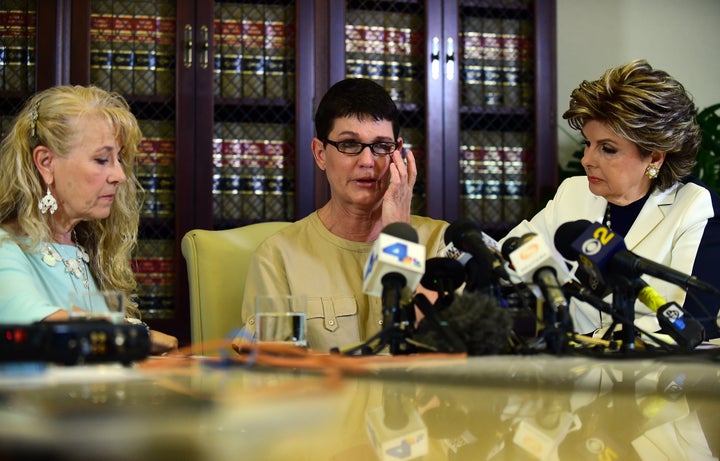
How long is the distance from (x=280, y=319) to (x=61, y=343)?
45cm

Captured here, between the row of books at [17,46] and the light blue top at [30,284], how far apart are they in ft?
5.84

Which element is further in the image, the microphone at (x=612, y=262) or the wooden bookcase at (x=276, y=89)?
the wooden bookcase at (x=276, y=89)

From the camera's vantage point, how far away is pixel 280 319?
1271 mm

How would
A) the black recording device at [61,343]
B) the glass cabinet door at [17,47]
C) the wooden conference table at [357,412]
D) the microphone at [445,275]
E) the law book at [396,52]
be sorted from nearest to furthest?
the wooden conference table at [357,412] < the black recording device at [61,343] < the microphone at [445,275] < the glass cabinet door at [17,47] < the law book at [396,52]

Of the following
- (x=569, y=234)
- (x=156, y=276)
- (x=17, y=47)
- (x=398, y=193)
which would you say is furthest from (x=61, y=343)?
(x=17, y=47)

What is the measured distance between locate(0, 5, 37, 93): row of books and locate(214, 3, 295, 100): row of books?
0.73 m

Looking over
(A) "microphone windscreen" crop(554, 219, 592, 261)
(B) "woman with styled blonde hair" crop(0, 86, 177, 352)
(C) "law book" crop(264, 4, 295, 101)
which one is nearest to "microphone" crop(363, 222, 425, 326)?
(A) "microphone windscreen" crop(554, 219, 592, 261)

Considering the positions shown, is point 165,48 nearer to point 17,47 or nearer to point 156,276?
point 17,47

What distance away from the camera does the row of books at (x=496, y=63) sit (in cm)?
359

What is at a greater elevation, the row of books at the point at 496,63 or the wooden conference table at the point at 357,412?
the row of books at the point at 496,63

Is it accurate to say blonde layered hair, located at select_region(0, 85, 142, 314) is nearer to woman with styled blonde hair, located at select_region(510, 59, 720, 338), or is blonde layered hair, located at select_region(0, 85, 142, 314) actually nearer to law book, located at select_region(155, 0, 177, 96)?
woman with styled blonde hair, located at select_region(510, 59, 720, 338)

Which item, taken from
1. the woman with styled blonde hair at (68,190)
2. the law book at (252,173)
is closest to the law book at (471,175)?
the law book at (252,173)

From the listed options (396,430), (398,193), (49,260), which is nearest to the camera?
(396,430)

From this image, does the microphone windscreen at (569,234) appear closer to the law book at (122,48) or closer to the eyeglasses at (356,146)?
the eyeglasses at (356,146)
